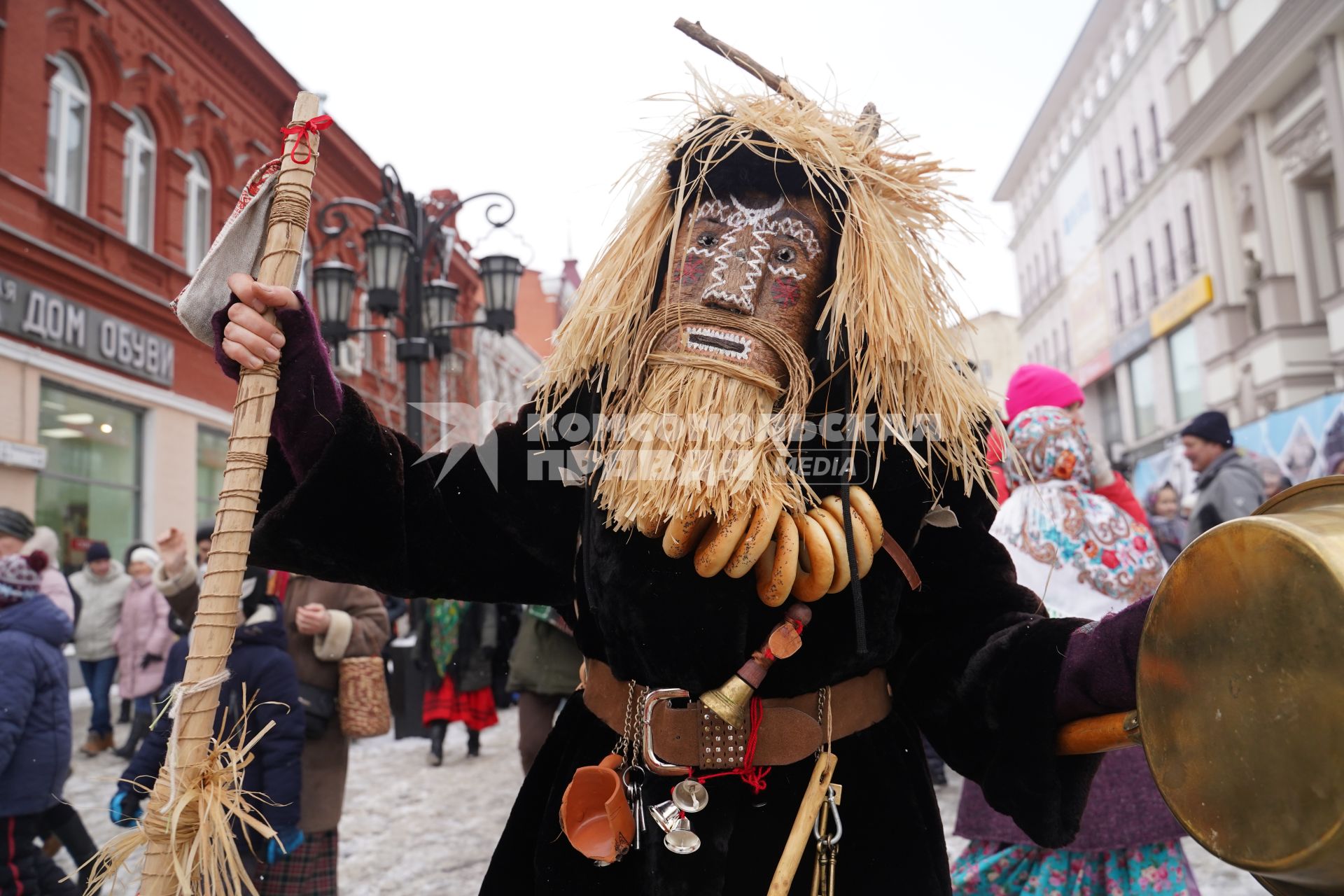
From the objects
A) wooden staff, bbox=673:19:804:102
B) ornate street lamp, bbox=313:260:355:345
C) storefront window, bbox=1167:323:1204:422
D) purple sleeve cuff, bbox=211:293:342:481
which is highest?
storefront window, bbox=1167:323:1204:422

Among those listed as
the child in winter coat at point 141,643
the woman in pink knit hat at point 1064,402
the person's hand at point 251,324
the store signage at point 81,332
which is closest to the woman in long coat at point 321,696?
the person's hand at point 251,324

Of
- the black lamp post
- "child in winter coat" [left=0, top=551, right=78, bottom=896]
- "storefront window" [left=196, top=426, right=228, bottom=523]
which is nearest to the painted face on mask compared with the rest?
"child in winter coat" [left=0, top=551, right=78, bottom=896]

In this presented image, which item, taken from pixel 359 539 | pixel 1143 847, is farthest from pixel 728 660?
pixel 1143 847

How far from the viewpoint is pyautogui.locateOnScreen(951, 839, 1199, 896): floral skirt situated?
8.43 ft

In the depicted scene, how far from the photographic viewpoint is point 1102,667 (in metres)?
1.41

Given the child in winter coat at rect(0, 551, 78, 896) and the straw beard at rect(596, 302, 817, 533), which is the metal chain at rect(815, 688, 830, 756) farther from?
the child in winter coat at rect(0, 551, 78, 896)

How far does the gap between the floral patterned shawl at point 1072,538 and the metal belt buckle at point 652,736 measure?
166 centimetres

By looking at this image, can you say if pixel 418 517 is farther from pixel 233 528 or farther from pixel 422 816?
pixel 422 816

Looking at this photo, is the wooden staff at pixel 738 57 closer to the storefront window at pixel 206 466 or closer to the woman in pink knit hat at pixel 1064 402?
the woman in pink knit hat at pixel 1064 402

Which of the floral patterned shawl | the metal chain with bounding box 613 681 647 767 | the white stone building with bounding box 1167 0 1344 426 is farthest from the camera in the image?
the white stone building with bounding box 1167 0 1344 426

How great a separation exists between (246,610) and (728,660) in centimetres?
252

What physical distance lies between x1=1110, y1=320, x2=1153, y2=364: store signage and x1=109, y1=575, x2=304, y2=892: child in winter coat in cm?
2569

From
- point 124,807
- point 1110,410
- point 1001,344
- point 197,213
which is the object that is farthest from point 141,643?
point 1001,344

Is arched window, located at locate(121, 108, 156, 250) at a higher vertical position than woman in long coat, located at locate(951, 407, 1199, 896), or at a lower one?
higher
